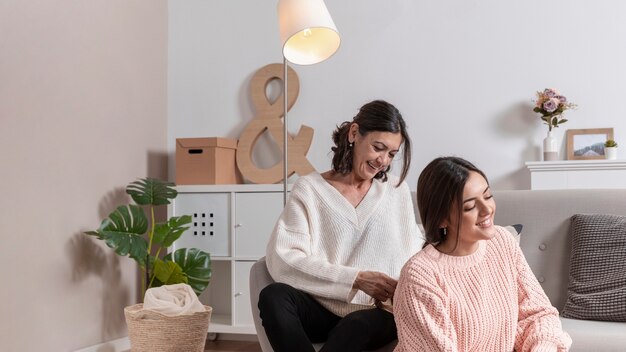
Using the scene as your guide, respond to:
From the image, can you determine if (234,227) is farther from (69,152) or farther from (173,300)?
(69,152)

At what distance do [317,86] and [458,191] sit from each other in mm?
2650

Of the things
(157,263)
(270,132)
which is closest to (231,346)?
(157,263)

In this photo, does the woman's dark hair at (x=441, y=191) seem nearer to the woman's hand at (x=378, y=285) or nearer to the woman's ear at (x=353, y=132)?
the woman's hand at (x=378, y=285)

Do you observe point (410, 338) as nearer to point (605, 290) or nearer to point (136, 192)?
point (605, 290)

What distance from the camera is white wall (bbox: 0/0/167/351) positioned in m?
3.40

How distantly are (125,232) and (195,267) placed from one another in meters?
0.40

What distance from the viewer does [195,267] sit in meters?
4.01

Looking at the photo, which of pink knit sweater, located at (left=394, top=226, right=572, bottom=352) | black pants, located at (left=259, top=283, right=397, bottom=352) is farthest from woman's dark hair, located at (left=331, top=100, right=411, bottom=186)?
pink knit sweater, located at (left=394, top=226, right=572, bottom=352)

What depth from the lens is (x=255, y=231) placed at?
4.12m

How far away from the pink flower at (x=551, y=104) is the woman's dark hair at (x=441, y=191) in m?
2.10

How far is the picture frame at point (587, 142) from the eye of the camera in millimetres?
3854

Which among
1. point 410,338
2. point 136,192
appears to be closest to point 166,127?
point 136,192

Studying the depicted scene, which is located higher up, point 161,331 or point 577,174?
point 577,174

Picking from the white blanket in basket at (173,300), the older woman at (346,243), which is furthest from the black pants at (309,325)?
the white blanket in basket at (173,300)
